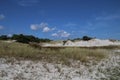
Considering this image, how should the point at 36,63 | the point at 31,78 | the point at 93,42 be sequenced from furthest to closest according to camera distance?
1. the point at 93,42
2. the point at 36,63
3. the point at 31,78

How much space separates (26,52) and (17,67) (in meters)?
5.18

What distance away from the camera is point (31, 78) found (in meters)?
12.2

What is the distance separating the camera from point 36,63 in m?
16.2

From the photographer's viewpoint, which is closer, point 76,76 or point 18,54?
point 76,76

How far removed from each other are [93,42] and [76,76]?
5646cm

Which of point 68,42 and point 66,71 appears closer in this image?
point 66,71

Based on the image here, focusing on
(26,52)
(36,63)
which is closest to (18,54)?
(26,52)

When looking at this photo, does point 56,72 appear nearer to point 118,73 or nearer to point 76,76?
point 76,76

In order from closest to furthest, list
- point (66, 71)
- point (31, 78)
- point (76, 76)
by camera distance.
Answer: point (31, 78) < point (76, 76) < point (66, 71)

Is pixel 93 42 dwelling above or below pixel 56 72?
above

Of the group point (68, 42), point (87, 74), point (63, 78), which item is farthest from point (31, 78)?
point (68, 42)

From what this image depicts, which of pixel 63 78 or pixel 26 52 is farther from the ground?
pixel 26 52

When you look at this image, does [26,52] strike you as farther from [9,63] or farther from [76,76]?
[76,76]

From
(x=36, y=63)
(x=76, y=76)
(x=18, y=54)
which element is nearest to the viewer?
(x=76, y=76)
